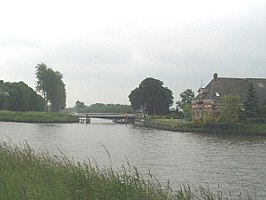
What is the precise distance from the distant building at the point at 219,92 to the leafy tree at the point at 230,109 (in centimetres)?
571

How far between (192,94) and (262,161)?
98731 mm

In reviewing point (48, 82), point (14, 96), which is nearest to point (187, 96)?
point (48, 82)

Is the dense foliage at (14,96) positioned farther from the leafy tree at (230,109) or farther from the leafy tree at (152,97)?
the leafy tree at (230,109)

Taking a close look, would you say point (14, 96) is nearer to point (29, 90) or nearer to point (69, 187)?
point (29, 90)

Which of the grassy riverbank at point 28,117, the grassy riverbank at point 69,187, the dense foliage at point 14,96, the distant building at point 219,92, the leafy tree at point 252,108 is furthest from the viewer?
the dense foliage at point 14,96

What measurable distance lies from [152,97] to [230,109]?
43.1m

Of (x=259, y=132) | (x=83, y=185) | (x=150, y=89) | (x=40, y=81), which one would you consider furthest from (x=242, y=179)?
(x=40, y=81)

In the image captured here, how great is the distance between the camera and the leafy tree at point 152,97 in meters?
119

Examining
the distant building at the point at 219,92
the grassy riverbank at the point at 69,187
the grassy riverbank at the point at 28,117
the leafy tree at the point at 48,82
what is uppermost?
the leafy tree at the point at 48,82

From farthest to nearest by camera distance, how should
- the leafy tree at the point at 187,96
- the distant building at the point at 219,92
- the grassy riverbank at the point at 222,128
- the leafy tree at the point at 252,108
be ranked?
the leafy tree at the point at 187,96 < the distant building at the point at 219,92 < the leafy tree at the point at 252,108 < the grassy riverbank at the point at 222,128

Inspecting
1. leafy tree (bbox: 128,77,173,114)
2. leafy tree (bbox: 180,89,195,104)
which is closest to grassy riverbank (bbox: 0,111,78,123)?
leafy tree (bbox: 128,77,173,114)

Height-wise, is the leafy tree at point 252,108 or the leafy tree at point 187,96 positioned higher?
the leafy tree at point 187,96

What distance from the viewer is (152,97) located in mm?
118812

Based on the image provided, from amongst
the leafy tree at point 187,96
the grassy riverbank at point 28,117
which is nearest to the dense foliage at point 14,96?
the grassy riverbank at point 28,117
